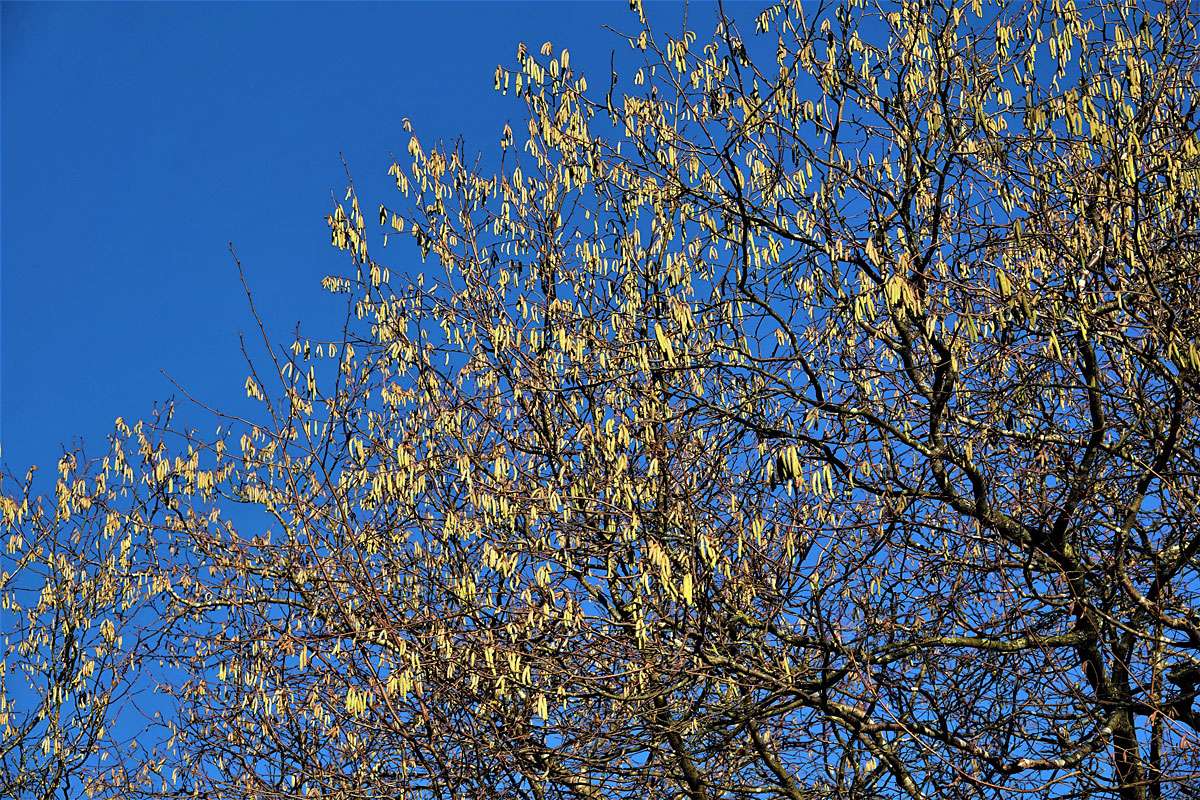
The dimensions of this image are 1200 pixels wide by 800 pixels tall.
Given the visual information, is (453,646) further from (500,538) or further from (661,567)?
(661,567)

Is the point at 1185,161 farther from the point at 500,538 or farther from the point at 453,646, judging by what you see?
the point at 453,646

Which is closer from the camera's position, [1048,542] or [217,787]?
[1048,542]

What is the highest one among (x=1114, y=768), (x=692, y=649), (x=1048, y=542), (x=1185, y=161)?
(x=1185, y=161)

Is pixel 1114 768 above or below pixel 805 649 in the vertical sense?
below

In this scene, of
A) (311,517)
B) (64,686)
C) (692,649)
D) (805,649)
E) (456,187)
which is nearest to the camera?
(692,649)

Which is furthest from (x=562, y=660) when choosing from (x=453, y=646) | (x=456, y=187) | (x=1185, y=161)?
(x=1185, y=161)

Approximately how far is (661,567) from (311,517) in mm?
3585

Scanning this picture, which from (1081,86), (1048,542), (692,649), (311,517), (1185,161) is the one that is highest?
Result: (1081,86)

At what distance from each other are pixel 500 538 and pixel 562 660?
1.11 meters

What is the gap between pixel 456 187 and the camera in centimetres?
1089

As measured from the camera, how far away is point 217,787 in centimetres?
997

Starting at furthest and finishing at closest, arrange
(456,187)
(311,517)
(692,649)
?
(456,187) → (311,517) → (692,649)

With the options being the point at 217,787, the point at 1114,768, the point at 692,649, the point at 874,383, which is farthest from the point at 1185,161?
the point at 217,787

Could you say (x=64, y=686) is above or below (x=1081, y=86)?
below
